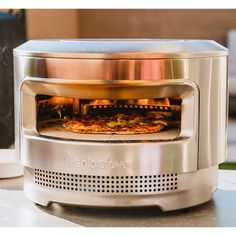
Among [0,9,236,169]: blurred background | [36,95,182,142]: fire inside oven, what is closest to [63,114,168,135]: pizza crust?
[36,95,182,142]: fire inside oven

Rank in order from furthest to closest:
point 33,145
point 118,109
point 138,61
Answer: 1. point 118,109
2. point 33,145
3. point 138,61

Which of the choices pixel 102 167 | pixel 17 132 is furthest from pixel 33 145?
pixel 102 167

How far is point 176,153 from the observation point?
66.7 inches

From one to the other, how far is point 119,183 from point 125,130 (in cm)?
18

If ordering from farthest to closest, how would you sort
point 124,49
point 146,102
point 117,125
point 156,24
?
point 156,24 → point 146,102 → point 117,125 → point 124,49

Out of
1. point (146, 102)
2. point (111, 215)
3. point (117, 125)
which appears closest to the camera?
point (111, 215)

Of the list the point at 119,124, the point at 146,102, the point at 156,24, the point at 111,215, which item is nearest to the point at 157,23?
the point at 156,24

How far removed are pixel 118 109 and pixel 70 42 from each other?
0.47m

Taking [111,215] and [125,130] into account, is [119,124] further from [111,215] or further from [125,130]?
[111,215]

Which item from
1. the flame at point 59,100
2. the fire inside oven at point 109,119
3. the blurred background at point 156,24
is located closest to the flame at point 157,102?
the fire inside oven at point 109,119

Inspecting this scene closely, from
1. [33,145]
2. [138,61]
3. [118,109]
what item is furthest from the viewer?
[118,109]

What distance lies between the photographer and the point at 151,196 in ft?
5.61

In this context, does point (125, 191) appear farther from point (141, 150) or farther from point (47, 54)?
point (47, 54)

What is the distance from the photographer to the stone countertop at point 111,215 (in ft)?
5.51
